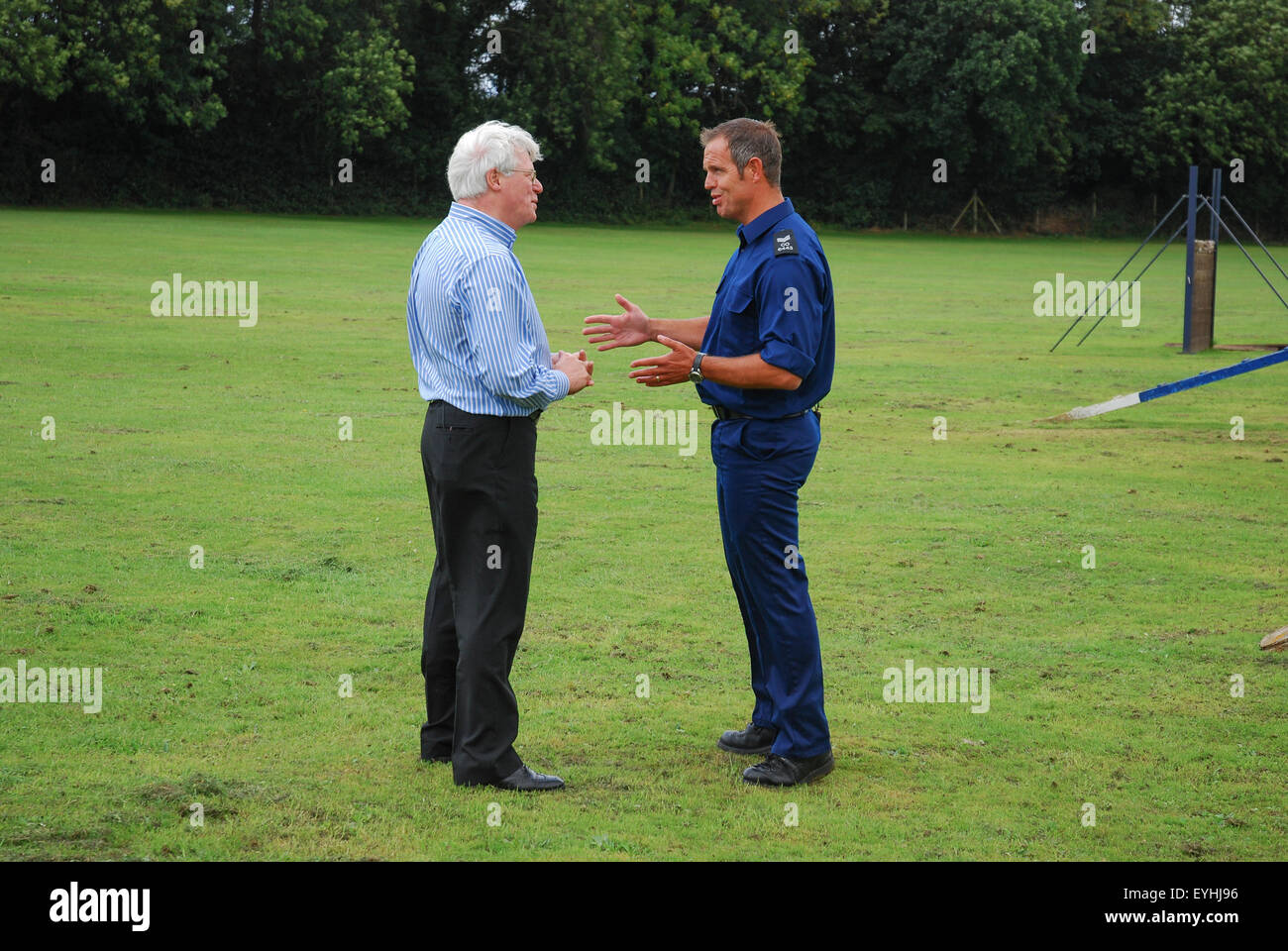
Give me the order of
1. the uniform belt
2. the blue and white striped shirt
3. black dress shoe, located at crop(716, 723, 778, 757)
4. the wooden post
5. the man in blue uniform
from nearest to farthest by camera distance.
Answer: the blue and white striped shirt, the man in blue uniform, the uniform belt, black dress shoe, located at crop(716, 723, 778, 757), the wooden post

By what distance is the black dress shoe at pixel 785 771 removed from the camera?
5.64 m

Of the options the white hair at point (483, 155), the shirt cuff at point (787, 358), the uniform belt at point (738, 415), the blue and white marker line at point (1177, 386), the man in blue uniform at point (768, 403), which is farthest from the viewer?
the blue and white marker line at point (1177, 386)

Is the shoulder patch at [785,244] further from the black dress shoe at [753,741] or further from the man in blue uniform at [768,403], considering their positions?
the black dress shoe at [753,741]

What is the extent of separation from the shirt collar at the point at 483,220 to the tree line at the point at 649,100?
42.5 metres

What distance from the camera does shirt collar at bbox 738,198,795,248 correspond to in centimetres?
558

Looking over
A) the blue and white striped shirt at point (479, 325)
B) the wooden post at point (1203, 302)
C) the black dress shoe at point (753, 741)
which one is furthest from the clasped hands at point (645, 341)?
the wooden post at point (1203, 302)

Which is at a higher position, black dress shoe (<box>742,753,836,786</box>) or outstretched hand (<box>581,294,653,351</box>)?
outstretched hand (<box>581,294,653,351</box>)

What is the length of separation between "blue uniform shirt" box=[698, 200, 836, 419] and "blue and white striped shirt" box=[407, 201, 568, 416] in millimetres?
773

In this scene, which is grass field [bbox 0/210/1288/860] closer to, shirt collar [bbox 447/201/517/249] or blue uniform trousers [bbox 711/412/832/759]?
blue uniform trousers [bbox 711/412/832/759]

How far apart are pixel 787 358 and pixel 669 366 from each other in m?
0.48

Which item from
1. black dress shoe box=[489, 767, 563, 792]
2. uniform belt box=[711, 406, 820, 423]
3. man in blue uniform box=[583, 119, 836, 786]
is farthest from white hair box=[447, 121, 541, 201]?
black dress shoe box=[489, 767, 563, 792]

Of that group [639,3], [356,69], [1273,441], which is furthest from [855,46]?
[1273,441]

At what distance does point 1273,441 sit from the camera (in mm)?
15047
